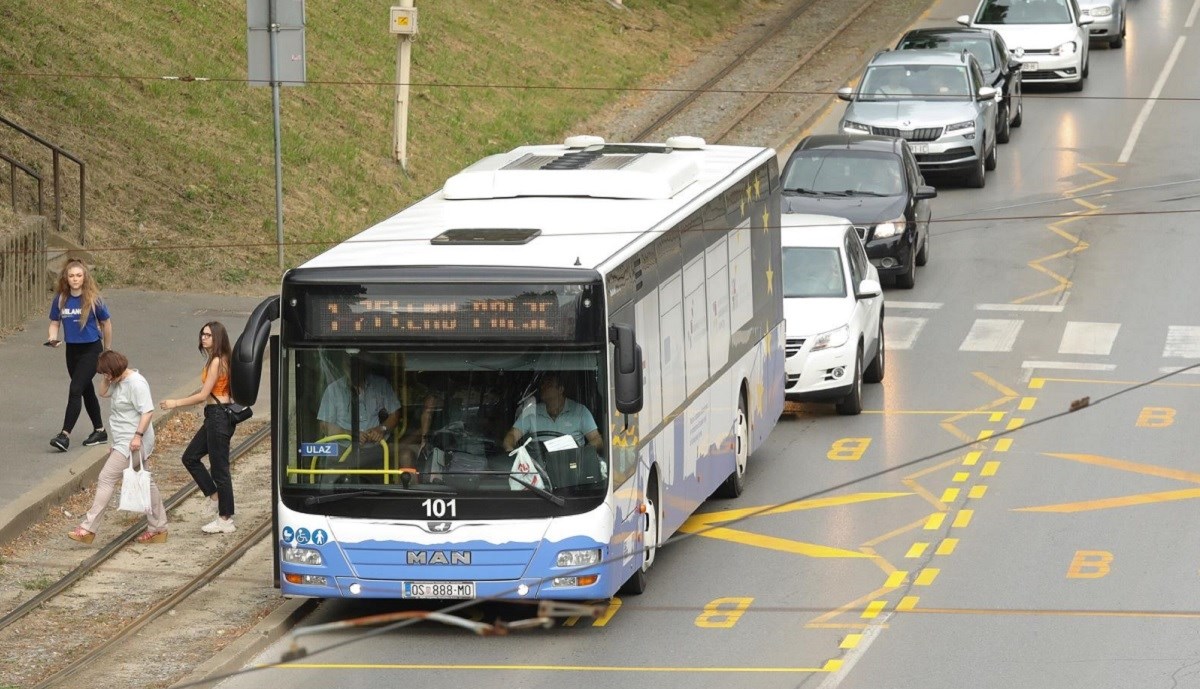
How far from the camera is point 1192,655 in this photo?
12.1 meters

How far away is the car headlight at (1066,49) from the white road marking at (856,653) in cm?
2659

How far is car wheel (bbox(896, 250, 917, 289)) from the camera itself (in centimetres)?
2525

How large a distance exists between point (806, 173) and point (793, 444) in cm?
793

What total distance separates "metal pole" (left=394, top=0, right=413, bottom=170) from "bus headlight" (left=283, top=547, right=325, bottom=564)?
52.1 ft

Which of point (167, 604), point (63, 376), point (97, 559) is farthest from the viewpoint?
point (63, 376)

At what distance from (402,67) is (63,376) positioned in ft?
32.0

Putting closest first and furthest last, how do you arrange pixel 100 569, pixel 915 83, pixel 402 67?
pixel 100 569 < pixel 402 67 < pixel 915 83

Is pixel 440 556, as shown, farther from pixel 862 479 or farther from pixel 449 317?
pixel 862 479

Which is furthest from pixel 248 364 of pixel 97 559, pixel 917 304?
pixel 917 304

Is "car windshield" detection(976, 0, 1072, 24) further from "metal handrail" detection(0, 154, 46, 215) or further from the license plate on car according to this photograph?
the license plate on car

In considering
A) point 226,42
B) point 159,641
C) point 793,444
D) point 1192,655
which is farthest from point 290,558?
point 226,42

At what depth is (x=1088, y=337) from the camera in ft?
74.5

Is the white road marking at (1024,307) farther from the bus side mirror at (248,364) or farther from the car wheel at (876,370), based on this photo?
the bus side mirror at (248,364)

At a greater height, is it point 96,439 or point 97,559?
point 96,439
